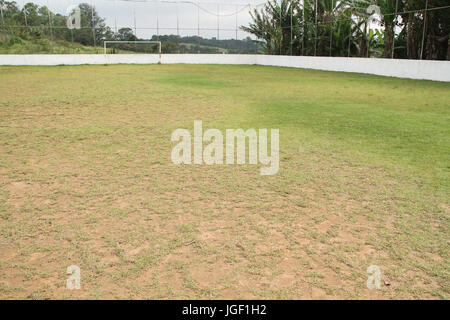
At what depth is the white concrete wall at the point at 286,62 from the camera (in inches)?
684

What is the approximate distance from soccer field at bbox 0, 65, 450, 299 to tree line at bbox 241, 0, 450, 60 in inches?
472

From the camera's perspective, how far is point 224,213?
3.93m

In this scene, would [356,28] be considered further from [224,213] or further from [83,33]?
[224,213]

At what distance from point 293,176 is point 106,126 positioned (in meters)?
4.63

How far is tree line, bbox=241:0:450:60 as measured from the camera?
17906mm

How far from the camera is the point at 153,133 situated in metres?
7.43

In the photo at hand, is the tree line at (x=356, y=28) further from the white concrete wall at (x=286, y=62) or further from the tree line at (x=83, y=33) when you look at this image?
the tree line at (x=83, y=33)
